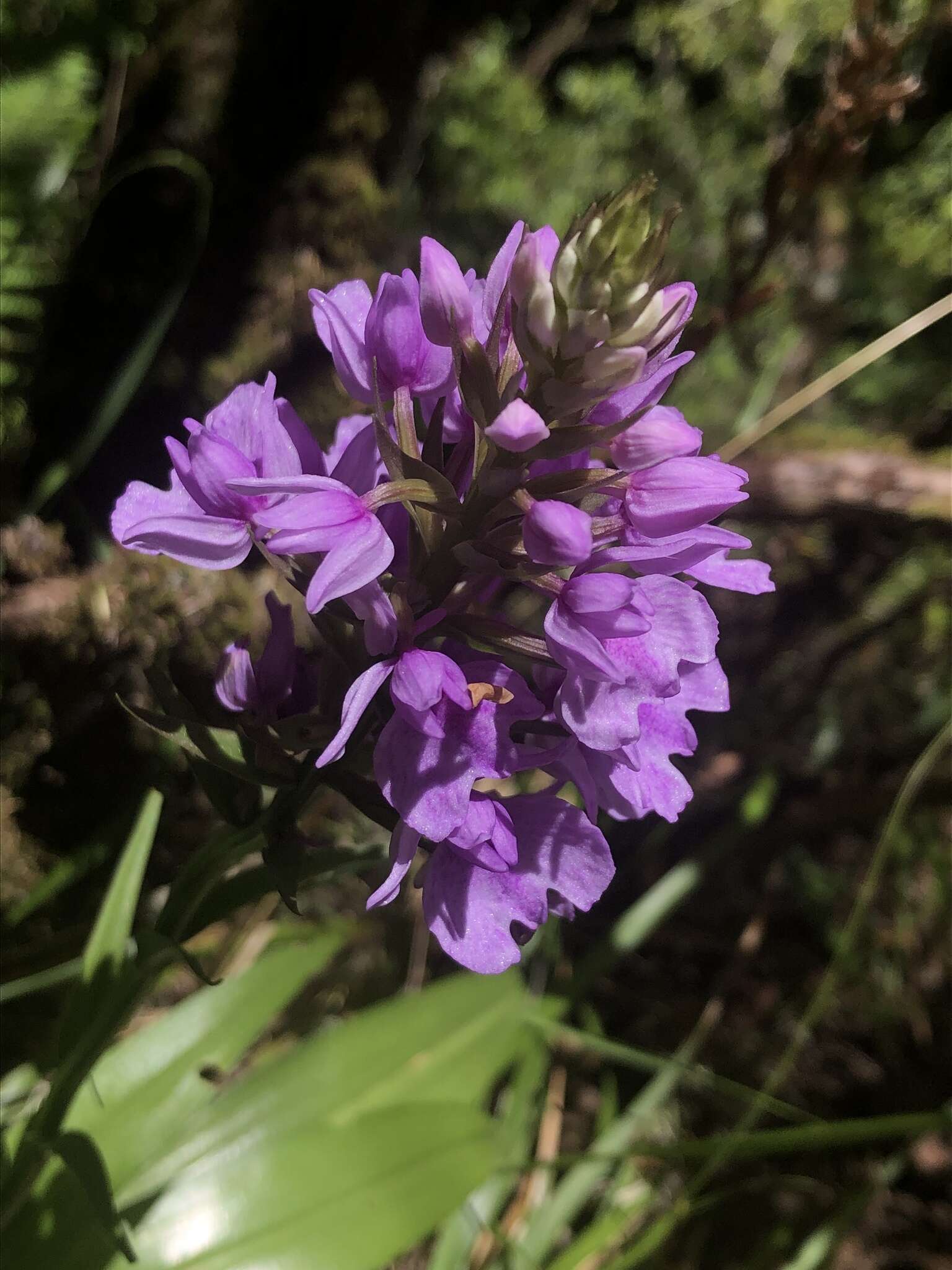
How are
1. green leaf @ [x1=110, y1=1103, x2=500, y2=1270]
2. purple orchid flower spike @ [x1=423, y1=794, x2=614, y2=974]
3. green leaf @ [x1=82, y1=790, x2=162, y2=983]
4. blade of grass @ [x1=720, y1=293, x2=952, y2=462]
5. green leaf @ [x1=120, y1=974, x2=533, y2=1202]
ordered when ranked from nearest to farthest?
1. purple orchid flower spike @ [x1=423, y1=794, x2=614, y2=974]
2. green leaf @ [x1=82, y1=790, x2=162, y2=983]
3. green leaf @ [x1=110, y1=1103, x2=500, y2=1270]
4. green leaf @ [x1=120, y1=974, x2=533, y2=1202]
5. blade of grass @ [x1=720, y1=293, x2=952, y2=462]

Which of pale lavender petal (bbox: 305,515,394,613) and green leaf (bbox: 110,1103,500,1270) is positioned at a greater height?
pale lavender petal (bbox: 305,515,394,613)

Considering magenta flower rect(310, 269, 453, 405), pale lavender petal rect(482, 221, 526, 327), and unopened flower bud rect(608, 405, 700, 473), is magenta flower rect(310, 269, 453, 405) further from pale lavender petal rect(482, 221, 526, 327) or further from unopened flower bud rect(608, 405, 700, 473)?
unopened flower bud rect(608, 405, 700, 473)

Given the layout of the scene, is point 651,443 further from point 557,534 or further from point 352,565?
point 352,565

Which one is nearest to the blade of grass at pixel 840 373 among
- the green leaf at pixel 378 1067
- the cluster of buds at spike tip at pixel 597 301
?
the cluster of buds at spike tip at pixel 597 301

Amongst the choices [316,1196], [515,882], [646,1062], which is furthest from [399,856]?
[646,1062]

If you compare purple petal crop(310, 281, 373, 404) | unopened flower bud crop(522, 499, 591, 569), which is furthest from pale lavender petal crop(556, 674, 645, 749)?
purple petal crop(310, 281, 373, 404)

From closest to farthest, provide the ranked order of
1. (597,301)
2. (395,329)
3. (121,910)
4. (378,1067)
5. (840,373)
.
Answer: (597,301) → (395,329) → (121,910) → (378,1067) → (840,373)

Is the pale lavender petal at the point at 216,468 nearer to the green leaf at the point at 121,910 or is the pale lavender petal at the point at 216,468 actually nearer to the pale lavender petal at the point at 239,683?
the pale lavender petal at the point at 239,683
